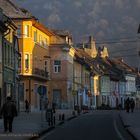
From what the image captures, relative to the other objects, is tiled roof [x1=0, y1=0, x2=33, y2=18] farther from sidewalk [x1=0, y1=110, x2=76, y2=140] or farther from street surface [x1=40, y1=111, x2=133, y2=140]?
street surface [x1=40, y1=111, x2=133, y2=140]

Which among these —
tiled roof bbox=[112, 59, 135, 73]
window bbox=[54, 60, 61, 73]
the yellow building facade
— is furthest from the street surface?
tiled roof bbox=[112, 59, 135, 73]

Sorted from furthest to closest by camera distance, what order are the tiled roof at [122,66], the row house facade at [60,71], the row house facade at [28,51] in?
the tiled roof at [122,66] → the row house facade at [60,71] → the row house facade at [28,51]

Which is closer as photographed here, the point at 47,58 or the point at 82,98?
the point at 47,58

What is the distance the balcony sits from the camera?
282 feet

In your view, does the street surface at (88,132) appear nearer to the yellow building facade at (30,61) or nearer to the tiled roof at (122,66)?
the yellow building facade at (30,61)

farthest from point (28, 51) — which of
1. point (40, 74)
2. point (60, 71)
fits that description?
point (60, 71)

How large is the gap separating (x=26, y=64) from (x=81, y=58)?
31.2 m

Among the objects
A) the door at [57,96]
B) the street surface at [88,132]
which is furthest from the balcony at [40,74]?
the street surface at [88,132]

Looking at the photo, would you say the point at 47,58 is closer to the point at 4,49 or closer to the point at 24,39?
the point at 24,39

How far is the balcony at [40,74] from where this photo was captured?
282 ft

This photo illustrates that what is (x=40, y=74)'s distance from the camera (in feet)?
292

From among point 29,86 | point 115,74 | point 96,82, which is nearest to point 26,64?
point 29,86

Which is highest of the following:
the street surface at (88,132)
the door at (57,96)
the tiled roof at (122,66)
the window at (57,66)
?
the tiled roof at (122,66)

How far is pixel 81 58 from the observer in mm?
114625
